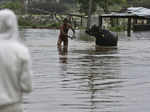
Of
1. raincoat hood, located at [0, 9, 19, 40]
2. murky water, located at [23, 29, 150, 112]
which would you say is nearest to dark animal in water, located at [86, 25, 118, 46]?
murky water, located at [23, 29, 150, 112]

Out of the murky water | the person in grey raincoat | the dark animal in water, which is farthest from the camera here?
the dark animal in water

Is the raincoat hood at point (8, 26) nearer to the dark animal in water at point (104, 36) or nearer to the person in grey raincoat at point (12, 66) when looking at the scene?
the person in grey raincoat at point (12, 66)

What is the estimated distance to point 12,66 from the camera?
5195mm

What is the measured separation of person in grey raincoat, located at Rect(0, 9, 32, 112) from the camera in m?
5.18

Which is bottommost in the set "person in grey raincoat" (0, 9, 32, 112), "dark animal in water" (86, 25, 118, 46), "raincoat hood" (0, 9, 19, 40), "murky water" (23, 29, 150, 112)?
"dark animal in water" (86, 25, 118, 46)

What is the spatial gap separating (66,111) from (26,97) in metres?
1.74

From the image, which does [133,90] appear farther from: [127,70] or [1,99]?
[1,99]

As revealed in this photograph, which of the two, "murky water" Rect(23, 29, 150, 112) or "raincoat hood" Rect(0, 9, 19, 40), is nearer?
"raincoat hood" Rect(0, 9, 19, 40)

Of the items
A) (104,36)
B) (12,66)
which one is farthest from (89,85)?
(104,36)

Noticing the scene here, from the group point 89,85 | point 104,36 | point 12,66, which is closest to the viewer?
point 12,66

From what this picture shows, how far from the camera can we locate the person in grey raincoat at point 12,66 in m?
5.18

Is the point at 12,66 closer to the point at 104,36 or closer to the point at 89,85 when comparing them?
the point at 89,85

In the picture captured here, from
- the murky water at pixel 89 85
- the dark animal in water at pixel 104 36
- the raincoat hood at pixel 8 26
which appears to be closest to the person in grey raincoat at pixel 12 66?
the raincoat hood at pixel 8 26

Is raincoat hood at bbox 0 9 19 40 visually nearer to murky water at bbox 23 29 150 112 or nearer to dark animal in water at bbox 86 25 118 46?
murky water at bbox 23 29 150 112
